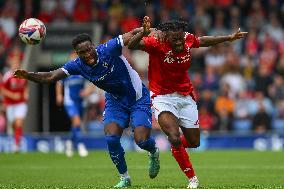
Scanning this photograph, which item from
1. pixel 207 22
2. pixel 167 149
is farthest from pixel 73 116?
pixel 207 22

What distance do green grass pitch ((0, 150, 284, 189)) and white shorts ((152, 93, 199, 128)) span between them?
932mm

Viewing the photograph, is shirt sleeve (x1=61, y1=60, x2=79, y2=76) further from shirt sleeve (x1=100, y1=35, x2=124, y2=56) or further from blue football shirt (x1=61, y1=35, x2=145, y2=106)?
shirt sleeve (x1=100, y1=35, x2=124, y2=56)

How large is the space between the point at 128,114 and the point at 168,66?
98 centimetres

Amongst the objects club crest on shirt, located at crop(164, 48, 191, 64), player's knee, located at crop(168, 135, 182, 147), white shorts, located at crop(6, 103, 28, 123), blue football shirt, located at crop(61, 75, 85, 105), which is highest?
club crest on shirt, located at crop(164, 48, 191, 64)

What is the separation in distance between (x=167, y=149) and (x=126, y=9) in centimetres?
622

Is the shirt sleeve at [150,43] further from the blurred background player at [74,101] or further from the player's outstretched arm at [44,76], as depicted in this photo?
the blurred background player at [74,101]

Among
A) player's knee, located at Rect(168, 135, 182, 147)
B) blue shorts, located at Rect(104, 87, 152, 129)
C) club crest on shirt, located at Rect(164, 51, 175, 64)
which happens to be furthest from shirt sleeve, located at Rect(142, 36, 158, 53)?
player's knee, located at Rect(168, 135, 182, 147)

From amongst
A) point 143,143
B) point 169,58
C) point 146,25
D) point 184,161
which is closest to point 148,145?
Answer: point 143,143

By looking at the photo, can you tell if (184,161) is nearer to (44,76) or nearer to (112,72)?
(112,72)

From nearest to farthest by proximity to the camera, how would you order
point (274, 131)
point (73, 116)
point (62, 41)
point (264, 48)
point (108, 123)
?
1. point (108, 123)
2. point (73, 116)
3. point (274, 131)
4. point (264, 48)
5. point (62, 41)

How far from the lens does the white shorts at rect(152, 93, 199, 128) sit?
12445mm

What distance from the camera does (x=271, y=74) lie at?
81.7 ft

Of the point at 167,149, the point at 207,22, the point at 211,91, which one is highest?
the point at 207,22

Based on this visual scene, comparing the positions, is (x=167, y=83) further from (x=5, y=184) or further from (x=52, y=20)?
(x=52, y=20)
